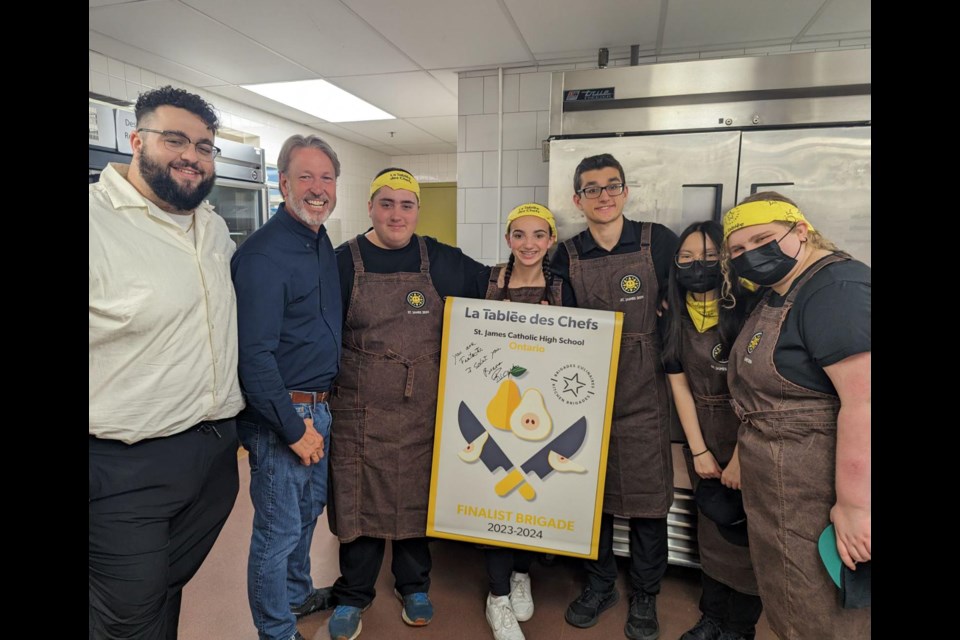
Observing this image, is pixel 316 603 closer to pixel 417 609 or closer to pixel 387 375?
pixel 417 609

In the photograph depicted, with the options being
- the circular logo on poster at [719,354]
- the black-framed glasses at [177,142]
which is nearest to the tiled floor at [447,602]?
the circular logo on poster at [719,354]

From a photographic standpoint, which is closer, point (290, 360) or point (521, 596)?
point (290, 360)

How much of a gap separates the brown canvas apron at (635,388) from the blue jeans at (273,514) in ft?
3.30

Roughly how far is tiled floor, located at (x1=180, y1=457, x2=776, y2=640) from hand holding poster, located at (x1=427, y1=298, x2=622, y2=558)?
1.33ft

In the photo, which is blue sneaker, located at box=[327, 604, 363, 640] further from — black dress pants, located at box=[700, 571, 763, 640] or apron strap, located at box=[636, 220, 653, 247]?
apron strap, located at box=[636, 220, 653, 247]

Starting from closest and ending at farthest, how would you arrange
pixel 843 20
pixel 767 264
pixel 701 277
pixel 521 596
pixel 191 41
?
pixel 767 264 < pixel 701 277 < pixel 521 596 < pixel 843 20 < pixel 191 41

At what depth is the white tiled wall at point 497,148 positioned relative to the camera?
10.1 feet

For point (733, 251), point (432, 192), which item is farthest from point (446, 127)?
point (733, 251)

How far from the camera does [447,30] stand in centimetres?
254

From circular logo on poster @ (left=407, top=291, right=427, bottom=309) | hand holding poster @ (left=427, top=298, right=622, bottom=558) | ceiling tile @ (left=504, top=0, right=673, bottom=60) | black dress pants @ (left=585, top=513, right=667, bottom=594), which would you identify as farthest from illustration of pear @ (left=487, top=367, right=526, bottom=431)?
ceiling tile @ (left=504, top=0, right=673, bottom=60)

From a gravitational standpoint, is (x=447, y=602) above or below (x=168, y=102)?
below

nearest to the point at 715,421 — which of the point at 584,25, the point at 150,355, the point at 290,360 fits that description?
the point at 290,360

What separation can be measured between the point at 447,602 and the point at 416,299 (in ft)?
4.14

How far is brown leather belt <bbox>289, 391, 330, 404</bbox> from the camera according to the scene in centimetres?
161
